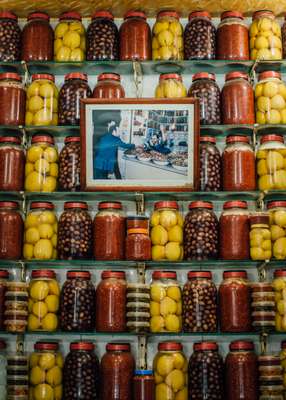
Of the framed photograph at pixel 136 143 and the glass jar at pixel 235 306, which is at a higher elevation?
the framed photograph at pixel 136 143

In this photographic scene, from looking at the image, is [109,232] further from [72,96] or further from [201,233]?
[72,96]

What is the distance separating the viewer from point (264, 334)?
254 centimetres

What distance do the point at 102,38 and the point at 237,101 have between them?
2.05 feet

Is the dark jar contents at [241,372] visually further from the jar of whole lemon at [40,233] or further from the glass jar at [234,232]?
the jar of whole lemon at [40,233]

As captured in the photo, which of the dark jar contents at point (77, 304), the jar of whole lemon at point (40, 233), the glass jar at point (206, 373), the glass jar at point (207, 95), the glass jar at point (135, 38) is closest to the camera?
the glass jar at point (206, 373)

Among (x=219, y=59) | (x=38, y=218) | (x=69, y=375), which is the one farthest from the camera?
(x=219, y=59)

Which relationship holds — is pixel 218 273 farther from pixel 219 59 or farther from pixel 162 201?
pixel 219 59

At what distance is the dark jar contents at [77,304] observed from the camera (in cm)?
254

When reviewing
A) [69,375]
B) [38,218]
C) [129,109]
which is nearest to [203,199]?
[129,109]

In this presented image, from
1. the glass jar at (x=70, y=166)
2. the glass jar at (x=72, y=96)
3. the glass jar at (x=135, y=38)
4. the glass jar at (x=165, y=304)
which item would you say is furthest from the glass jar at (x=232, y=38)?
the glass jar at (x=165, y=304)

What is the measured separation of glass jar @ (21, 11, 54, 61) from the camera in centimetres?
290

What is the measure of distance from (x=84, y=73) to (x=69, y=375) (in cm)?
127

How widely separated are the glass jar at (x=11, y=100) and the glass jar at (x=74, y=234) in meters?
0.43

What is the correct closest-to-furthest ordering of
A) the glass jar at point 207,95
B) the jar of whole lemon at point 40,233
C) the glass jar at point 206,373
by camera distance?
the glass jar at point 206,373 < the jar of whole lemon at point 40,233 < the glass jar at point 207,95
